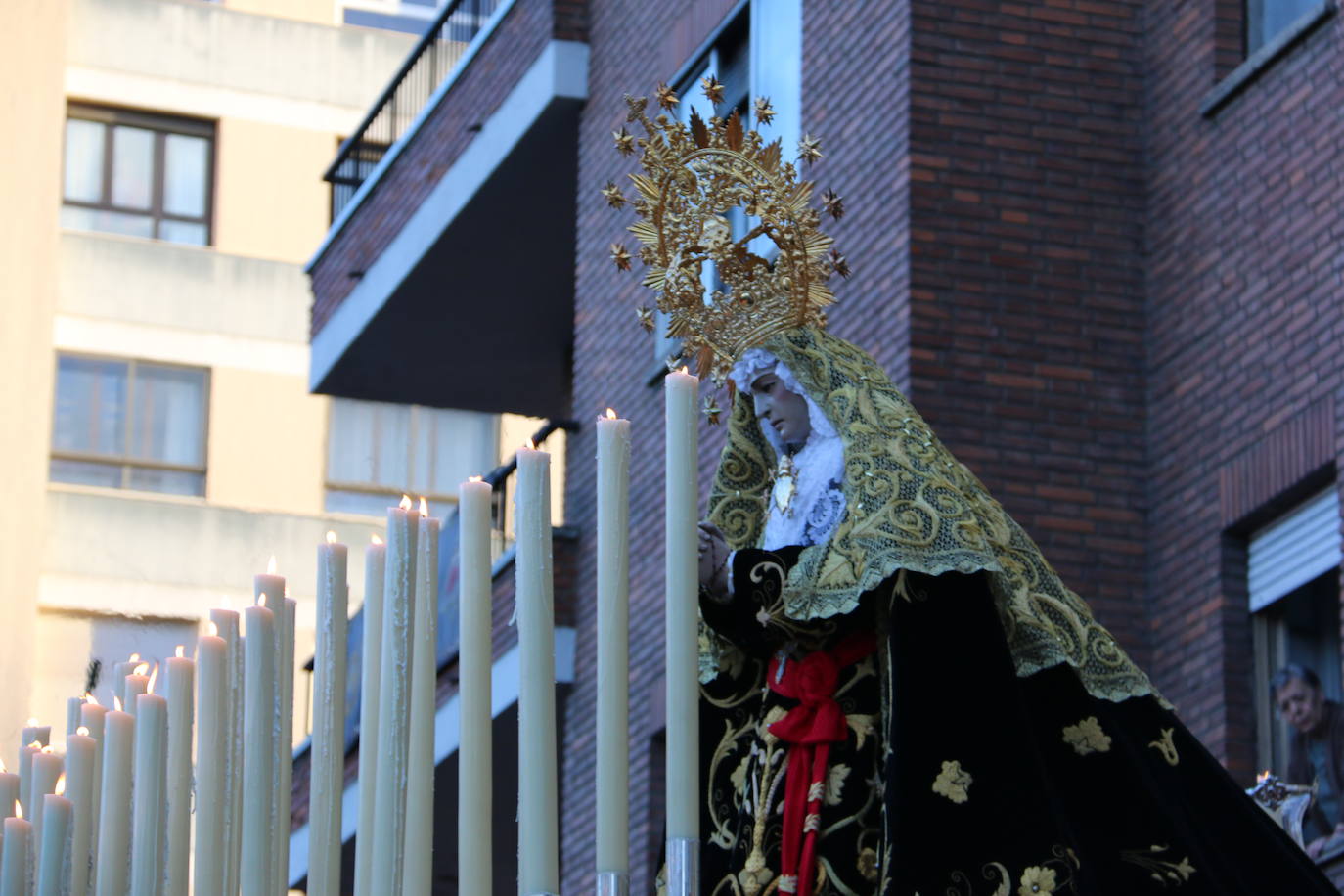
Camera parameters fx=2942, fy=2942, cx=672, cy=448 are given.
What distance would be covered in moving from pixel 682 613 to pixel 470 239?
1386 cm

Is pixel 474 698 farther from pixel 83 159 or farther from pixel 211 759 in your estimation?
pixel 83 159

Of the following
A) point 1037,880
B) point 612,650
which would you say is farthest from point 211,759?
point 1037,880

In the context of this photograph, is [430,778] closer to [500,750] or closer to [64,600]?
[500,750]

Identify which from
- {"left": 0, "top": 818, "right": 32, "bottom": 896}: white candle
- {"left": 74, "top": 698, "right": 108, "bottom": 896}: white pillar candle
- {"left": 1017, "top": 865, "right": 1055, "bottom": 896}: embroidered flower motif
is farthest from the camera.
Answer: {"left": 1017, "top": 865, "right": 1055, "bottom": 896}: embroidered flower motif

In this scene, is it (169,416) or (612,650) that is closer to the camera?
(612,650)

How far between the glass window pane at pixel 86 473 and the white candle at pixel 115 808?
27.0m

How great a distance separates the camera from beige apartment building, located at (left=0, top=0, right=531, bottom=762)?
31.2 metres

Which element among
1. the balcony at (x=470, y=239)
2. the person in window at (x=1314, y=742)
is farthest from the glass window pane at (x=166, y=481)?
the person in window at (x=1314, y=742)

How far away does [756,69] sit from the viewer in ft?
49.6

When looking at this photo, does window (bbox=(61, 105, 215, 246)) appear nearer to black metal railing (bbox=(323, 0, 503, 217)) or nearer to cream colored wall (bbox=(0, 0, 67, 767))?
cream colored wall (bbox=(0, 0, 67, 767))

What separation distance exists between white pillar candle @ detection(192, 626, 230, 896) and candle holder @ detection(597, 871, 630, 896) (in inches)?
29.6

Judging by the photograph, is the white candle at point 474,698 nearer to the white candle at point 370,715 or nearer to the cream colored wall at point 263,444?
the white candle at point 370,715

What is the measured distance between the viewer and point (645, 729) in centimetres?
1575

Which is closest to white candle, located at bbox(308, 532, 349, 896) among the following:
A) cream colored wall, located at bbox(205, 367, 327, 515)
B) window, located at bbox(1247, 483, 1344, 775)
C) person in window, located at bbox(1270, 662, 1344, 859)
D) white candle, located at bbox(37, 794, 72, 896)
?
white candle, located at bbox(37, 794, 72, 896)
